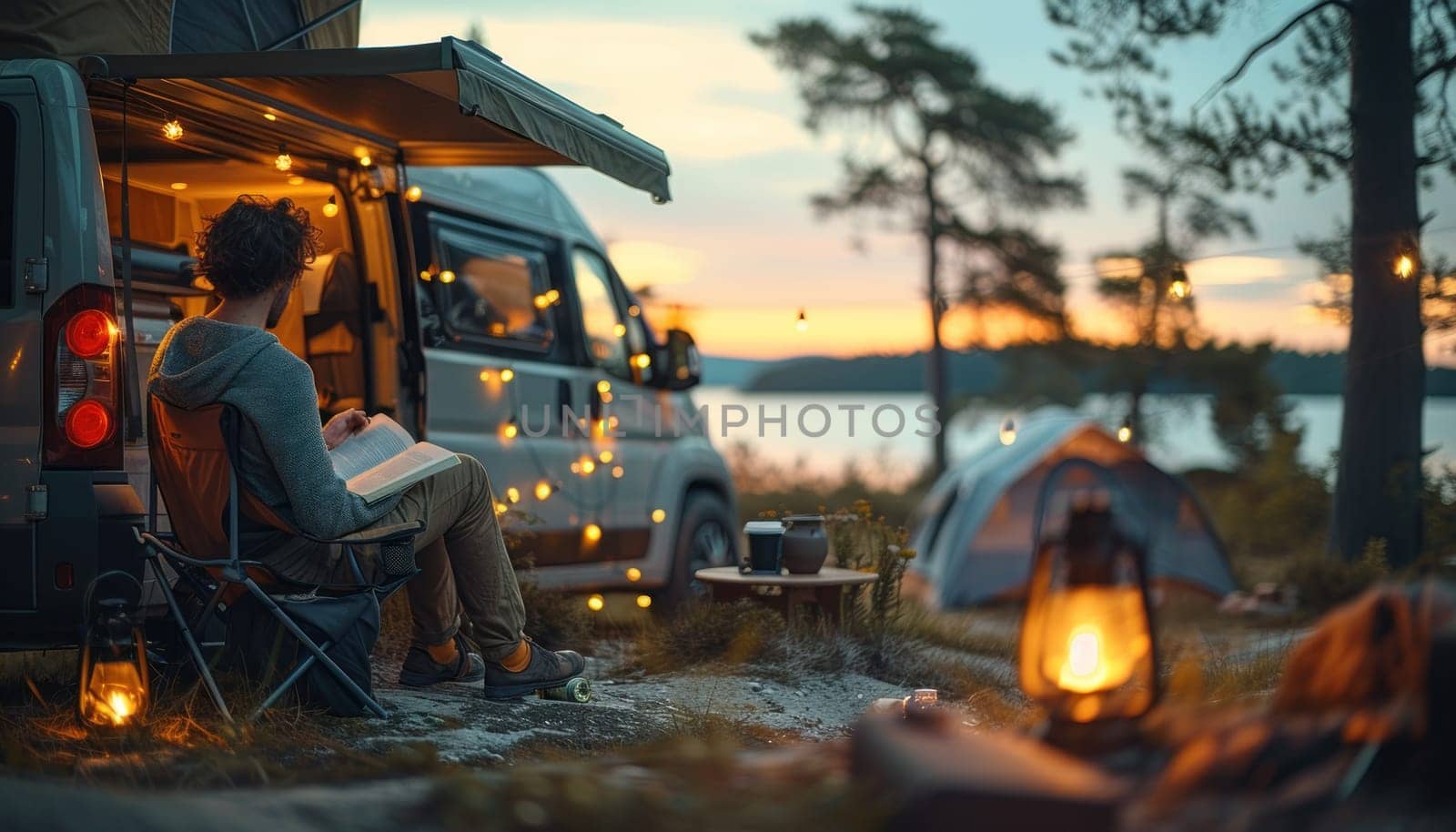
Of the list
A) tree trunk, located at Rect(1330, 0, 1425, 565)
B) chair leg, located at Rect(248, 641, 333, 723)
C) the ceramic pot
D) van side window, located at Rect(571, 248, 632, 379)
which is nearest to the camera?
chair leg, located at Rect(248, 641, 333, 723)

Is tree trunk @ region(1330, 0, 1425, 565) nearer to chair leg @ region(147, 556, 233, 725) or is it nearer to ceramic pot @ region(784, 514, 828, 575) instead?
ceramic pot @ region(784, 514, 828, 575)

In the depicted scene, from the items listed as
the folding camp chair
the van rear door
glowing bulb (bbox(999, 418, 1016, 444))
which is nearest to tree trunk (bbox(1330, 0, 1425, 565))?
glowing bulb (bbox(999, 418, 1016, 444))

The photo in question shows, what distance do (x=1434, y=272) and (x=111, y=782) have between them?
735cm

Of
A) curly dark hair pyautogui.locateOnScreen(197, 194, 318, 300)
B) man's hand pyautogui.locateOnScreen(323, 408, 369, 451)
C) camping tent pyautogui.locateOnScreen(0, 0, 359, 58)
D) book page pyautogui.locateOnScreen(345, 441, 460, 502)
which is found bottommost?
book page pyautogui.locateOnScreen(345, 441, 460, 502)

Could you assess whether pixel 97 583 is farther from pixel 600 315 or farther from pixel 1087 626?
pixel 600 315

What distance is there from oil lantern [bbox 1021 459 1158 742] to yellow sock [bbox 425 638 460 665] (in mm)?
2566

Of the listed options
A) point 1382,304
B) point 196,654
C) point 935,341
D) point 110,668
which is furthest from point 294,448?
point 935,341

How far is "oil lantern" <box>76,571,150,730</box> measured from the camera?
152 inches

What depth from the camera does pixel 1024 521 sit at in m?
12.8

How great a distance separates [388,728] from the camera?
4.12m

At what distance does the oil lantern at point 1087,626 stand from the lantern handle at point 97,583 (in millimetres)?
2470

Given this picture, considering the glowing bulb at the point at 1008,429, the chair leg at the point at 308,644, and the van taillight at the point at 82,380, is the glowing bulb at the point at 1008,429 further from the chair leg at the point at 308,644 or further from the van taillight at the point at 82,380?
the van taillight at the point at 82,380

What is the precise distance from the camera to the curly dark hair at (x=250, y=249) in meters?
4.09

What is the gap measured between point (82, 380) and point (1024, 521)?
31.6 feet
